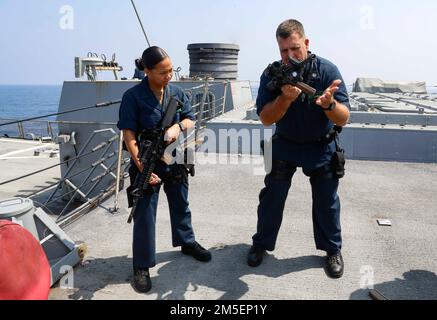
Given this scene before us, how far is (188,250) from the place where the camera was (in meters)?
3.80

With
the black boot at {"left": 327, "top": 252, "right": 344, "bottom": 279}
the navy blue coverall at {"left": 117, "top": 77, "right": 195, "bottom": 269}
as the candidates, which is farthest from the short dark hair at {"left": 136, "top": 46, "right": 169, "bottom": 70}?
the black boot at {"left": 327, "top": 252, "right": 344, "bottom": 279}

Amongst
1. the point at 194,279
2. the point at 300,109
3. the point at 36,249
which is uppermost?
the point at 300,109

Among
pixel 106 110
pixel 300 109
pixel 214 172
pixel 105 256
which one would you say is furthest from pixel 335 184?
pixel 106 110

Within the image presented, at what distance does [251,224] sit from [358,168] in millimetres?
3350

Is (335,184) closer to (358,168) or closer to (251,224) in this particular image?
(251,224)

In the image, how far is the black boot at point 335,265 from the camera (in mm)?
3420

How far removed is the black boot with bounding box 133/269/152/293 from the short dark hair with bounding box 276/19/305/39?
7.39 ft

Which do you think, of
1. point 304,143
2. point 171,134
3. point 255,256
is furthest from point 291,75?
point 255,256

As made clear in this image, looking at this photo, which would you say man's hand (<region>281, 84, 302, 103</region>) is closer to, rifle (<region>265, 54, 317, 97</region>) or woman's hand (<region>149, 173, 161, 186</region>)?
rifle (<region>265, 54, 317, 97</region>)

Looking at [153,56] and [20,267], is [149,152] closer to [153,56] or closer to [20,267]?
[153,56]

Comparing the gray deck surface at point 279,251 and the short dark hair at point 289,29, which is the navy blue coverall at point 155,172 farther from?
the short dark hair at point 289,29

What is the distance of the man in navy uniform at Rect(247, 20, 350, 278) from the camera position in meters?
2.88

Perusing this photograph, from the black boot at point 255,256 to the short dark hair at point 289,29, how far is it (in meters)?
2.01

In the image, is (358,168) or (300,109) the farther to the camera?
(358,168)
